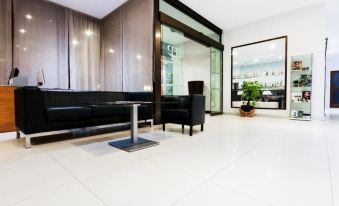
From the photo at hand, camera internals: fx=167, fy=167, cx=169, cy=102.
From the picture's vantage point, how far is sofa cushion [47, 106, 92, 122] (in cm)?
222

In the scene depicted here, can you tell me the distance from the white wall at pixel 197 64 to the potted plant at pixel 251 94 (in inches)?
56.1

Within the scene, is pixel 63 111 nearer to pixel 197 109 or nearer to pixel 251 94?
pixel 197 109

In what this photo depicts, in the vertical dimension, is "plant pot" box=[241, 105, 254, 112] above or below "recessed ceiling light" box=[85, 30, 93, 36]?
below

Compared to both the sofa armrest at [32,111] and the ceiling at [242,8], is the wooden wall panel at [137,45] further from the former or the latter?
the sofa armrest at [32,111]

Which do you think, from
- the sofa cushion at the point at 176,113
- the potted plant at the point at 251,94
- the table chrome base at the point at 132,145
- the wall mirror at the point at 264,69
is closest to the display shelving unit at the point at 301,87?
the wall mirror at the point at 264,69

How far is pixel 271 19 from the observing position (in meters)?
5.25

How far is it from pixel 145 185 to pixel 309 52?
5667 millimetres

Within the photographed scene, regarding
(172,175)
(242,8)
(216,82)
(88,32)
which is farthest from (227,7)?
(172,175)

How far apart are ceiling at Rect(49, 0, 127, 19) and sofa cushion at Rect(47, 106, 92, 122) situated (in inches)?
138

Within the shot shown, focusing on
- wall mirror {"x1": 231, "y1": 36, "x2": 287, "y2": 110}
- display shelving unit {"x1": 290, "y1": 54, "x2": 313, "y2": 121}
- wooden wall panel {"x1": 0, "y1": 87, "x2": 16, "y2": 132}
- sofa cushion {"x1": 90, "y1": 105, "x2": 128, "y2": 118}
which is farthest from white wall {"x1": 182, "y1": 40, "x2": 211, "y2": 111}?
wooden wall panel {"x1": 0, "y1": 87, "x2": 16, "y2": 132}

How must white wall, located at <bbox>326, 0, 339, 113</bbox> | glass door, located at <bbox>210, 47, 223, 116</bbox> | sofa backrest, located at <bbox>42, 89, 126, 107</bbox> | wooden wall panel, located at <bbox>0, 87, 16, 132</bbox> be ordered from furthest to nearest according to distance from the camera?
1. glass door, located at <bbox>210, 47, 223, 116</bbox>
2. white wall, located at <bbox>326, 0, 339, 113</bbox>
3. wooden wall panel, located at <bbox>0, 87, 16, 132</bbox>
4. sofa backrest, located at <bbox>42, 89, 126, 107</bbox>

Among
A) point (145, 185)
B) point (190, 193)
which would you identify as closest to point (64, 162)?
point (145, 185)

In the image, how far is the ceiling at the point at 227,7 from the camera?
4492 millimetres

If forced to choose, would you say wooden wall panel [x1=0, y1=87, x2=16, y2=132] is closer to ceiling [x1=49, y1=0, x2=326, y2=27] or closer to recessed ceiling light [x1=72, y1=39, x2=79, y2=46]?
recessed ceiling light [x1=72, y1=39, x2=79, y2=46]
